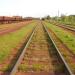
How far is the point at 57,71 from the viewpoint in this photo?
7.47 metres

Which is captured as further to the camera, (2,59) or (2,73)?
(2,59)

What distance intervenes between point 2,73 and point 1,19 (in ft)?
154

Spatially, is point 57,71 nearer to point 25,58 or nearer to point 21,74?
point 21,74

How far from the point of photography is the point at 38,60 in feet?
30.6

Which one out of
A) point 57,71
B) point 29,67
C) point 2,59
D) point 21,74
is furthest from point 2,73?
point 2,59

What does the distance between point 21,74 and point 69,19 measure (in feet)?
363

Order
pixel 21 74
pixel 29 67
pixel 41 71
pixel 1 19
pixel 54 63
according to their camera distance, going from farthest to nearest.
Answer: pixel 1 19
pixel 54 63
pixel 29 67
pixel 41 71
pixel 21 74

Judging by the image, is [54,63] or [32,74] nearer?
[32,74]

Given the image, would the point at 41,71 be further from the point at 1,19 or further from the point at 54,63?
the point at 1,19

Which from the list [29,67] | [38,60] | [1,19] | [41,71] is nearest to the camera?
[41,71]

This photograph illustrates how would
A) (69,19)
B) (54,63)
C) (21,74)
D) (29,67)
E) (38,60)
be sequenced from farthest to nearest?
(69,19) → (38,60) → (54,63) → (29,67) → (21,74)

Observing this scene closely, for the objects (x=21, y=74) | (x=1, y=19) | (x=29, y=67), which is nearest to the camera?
(x=21, y=74)

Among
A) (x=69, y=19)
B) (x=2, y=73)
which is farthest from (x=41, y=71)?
(x=69, y=19)

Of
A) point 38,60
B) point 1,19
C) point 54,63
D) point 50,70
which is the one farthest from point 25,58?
point 1,19
